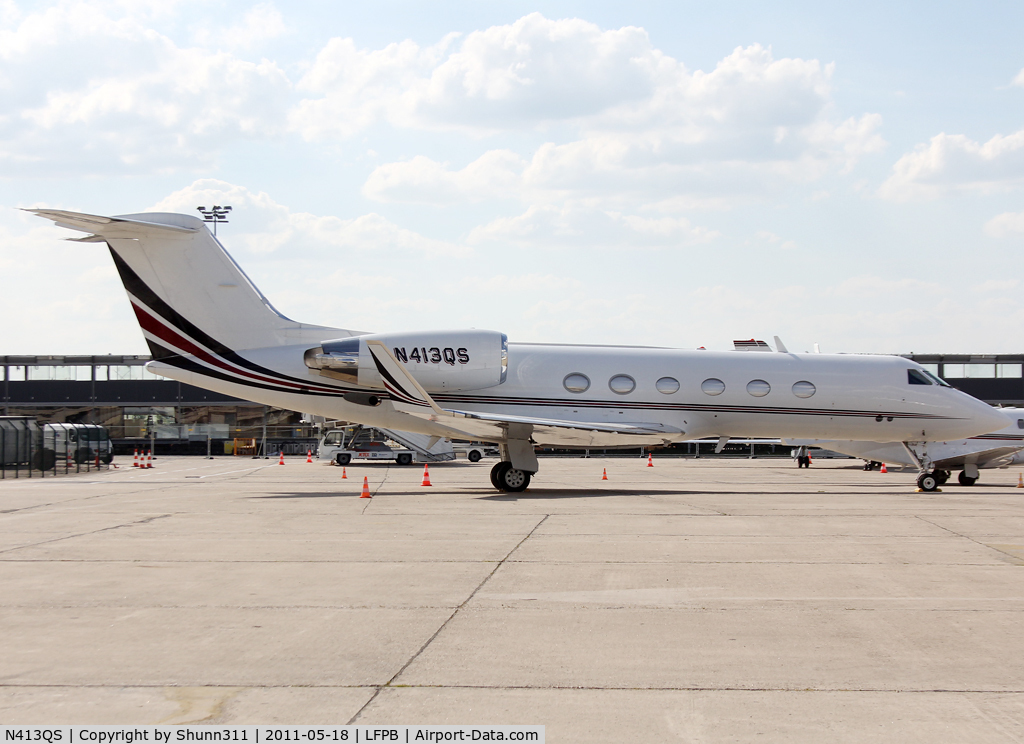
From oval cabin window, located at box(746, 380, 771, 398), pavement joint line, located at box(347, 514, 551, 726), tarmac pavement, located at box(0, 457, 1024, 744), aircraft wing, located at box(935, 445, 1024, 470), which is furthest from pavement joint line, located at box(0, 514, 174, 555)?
aircraft wing, located at box(935, 445, 1024, 470)

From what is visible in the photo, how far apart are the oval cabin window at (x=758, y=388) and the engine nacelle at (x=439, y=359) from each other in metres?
5.69

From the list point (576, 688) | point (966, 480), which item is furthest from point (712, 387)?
point (576, 688)

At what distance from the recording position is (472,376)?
1958 cm

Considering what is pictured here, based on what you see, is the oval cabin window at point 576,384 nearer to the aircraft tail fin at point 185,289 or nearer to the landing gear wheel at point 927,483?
the aircraft tail fin at point 185,289

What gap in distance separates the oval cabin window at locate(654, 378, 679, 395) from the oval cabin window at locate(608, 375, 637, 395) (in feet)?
1.87

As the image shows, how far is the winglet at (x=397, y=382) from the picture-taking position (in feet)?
56.9

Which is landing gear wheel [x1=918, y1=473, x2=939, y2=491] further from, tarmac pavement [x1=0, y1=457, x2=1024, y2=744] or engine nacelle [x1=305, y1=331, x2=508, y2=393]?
engine nacelle [x1=305, y1=331, x2=508, y2=393]

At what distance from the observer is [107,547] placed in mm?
10539

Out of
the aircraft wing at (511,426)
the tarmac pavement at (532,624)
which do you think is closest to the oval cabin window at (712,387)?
the aircraft wing at (511,426)

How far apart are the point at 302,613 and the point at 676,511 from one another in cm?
908

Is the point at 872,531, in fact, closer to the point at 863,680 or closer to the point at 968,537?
the point at 968,537

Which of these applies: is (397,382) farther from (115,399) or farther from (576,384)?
(115,399)

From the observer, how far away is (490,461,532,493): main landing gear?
19.7 metres

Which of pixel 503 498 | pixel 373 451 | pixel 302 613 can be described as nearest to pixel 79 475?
pixel 373 451
